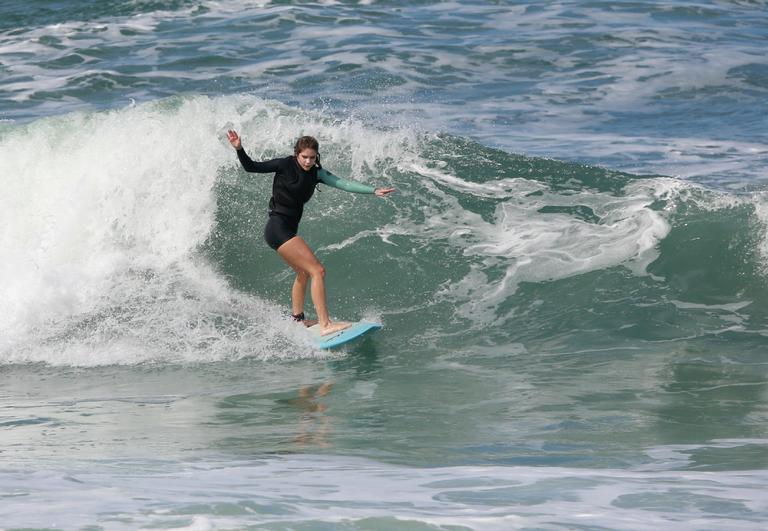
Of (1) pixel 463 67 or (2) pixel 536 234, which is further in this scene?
(1) pixel 463 67

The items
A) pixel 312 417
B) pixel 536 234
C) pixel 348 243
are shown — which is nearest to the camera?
pixel 312 417

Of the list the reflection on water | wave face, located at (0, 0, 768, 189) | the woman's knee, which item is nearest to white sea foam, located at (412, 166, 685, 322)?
the woman's knee

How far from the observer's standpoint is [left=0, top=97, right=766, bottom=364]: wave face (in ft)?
30.0

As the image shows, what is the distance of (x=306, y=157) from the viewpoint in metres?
8.30

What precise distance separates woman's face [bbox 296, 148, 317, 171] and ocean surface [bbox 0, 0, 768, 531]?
54.0 inches

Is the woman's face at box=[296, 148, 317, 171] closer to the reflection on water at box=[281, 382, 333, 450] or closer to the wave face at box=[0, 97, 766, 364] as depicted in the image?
the wave face at box=[0, 97, 766, 364]

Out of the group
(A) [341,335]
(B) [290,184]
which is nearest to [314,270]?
(A) [341,335]

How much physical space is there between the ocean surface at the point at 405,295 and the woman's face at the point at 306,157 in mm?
1372

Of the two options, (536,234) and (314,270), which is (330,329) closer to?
(314,270)

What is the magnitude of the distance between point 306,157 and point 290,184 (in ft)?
1.03

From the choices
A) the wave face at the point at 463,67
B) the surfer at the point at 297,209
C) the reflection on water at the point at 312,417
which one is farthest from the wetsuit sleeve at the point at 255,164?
the wave face at the point at 463,67

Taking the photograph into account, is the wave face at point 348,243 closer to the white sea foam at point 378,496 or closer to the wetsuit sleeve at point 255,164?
the wetsuit sleeve at point 255,164

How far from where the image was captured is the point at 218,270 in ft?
34.3

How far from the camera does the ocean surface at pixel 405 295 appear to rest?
4594mm
